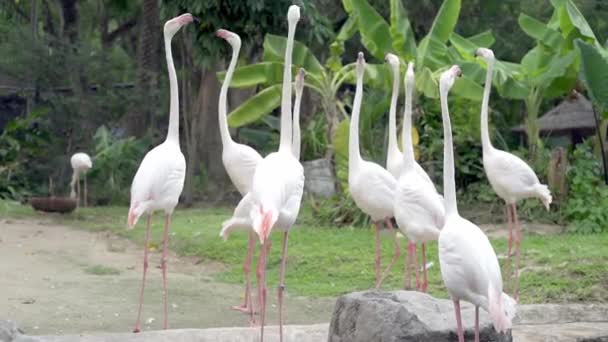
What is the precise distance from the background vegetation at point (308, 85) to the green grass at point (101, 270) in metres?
3.74

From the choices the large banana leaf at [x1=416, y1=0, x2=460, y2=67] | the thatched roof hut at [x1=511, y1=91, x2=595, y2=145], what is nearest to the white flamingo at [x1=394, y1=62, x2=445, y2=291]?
the large banana leaf at [x1=416, y1=0, x2=460, y2=67]

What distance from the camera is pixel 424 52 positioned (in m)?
12.2

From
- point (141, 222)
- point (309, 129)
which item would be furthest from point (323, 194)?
point (141, 222)

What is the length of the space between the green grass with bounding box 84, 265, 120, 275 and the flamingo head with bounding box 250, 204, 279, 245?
4.03m

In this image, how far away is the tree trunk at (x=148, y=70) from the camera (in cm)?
1804

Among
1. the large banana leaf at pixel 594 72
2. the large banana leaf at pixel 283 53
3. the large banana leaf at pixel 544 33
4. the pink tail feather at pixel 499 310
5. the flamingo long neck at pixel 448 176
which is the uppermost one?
the large banana leaf at pixel 544 33

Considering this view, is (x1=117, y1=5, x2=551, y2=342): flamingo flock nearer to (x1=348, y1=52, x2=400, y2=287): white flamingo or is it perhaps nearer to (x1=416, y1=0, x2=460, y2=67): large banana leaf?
(x1=348, y1=52, x2=400, y2=287): white flamingo

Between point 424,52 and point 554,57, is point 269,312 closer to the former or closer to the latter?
point 424,52

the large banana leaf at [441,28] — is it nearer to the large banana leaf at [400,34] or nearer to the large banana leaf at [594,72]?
the large banana leaf at [400,34]

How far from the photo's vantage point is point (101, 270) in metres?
9.46

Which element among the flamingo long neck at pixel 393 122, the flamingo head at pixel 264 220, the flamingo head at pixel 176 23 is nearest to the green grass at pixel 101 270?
the flamingo head at pixel 176 23

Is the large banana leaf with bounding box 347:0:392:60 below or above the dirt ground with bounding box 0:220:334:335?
above

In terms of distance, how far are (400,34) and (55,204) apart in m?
5.88

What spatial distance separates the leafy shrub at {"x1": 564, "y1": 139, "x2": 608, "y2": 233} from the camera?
11258 mm
